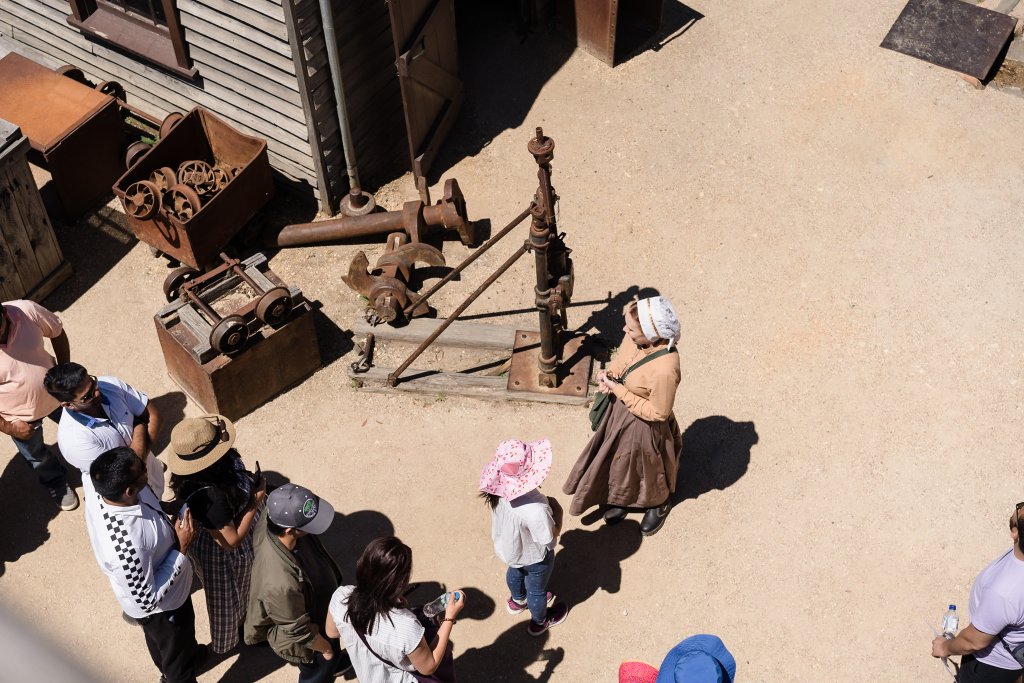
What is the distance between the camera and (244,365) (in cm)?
755

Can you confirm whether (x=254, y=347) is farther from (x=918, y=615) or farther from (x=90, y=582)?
(x=918, y=615)

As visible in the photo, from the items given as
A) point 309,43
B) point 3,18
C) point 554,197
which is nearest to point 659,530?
point 554,197

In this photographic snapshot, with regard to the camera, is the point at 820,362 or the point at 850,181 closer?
the point at 820,362

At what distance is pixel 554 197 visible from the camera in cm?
649

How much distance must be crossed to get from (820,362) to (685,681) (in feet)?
14.7

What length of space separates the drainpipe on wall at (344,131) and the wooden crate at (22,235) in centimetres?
254

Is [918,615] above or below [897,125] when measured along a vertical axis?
below

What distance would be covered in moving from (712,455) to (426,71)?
14.5 feet

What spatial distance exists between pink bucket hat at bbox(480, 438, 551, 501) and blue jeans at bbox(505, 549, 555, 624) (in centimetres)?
67

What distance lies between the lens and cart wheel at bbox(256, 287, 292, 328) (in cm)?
738

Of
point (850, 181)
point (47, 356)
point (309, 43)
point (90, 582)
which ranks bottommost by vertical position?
point (90, 582)

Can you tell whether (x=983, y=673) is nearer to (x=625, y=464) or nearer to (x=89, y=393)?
(x=625, y=464)

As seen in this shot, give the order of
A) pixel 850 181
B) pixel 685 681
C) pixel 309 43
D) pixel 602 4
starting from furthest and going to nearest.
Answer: pixel 602 4
pixel 850 181
pixel 309 43
pixel 685 681

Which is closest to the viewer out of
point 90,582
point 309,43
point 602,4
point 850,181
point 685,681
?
point 685,681
